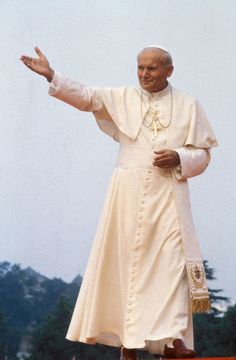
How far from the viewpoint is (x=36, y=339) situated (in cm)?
961

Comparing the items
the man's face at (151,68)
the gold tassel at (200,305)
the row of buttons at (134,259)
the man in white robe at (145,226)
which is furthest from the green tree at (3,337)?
the man's face at (151,68)

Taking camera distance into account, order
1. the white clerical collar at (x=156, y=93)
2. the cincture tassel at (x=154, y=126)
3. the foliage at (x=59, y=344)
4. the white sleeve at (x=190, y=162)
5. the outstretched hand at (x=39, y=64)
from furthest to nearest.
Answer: the foliage at (x=59, y=344)
the white clerical collar at (x=156, y=93)
the cincture tassel at (x=154, y=126)
the white sleeve at (x=190, y=162)
the outstretched hand at (x=39, y=64)

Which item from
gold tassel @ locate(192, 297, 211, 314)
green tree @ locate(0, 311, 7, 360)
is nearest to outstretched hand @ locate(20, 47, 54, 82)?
gold tassel @ locate(192, 297, 211, 314)

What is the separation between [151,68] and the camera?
716cm

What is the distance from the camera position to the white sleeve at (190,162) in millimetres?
7082

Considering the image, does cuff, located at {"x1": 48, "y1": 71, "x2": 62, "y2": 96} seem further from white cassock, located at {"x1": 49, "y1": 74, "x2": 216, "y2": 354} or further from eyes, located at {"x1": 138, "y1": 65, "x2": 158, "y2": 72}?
eyes, located at {"x1": 138, "y1": 65, "x2": 158, "y2": 72}

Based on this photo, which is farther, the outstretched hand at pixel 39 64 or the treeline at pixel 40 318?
the treeline at pixel 40 318

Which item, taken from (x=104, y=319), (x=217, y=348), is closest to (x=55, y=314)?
(x=217, y=348)

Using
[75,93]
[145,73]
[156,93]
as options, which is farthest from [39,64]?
[156,93]

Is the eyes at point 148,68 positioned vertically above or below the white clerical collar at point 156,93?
above

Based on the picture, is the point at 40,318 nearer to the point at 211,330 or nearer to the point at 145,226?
the point at 211,330

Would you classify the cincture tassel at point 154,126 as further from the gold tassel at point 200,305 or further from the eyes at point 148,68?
the gold tassel at point 200,305

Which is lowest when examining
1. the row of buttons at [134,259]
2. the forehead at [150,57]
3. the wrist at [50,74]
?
the row of buttons at [134,259]

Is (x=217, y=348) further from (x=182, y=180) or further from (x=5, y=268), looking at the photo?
(x=182, y=180)
